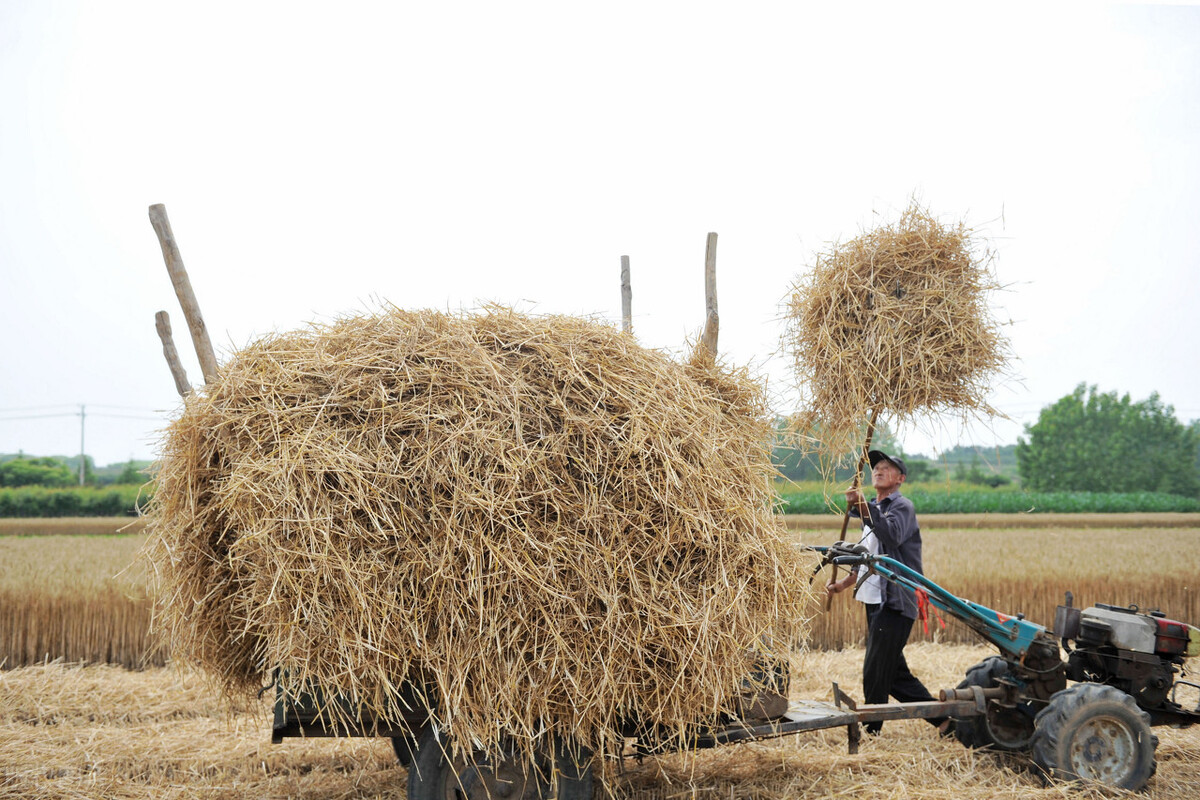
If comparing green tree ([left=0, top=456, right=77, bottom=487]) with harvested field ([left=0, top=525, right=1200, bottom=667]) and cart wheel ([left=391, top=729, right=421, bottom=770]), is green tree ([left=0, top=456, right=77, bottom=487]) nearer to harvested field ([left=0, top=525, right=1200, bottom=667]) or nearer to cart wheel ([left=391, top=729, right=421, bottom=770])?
harvested field ([left=0, top=525, right=1200, bottom=667])

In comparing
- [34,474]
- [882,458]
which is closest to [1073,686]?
[882,458]

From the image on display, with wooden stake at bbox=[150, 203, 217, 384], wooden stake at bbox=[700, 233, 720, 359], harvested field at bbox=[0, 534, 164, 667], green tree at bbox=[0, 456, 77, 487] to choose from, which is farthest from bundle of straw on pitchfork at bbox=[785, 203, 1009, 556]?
green tree at bbox=[0, 456, 77, 487]

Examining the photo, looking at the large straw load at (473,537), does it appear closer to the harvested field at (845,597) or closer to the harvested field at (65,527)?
the harvested field at (845,597)

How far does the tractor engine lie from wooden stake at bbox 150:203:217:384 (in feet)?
17.6

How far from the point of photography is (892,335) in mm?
4742

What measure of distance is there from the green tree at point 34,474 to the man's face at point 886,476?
24.9m

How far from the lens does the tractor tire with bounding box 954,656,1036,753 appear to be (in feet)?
15.2

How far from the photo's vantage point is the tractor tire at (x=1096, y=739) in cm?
419

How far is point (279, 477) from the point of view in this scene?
322 cm

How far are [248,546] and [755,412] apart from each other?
2.68 m

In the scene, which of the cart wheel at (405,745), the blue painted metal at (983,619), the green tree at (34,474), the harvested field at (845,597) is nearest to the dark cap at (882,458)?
the blue painted metal at (983,619)

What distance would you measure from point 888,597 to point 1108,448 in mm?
35406

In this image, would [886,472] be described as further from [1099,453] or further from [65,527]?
[1099,453]

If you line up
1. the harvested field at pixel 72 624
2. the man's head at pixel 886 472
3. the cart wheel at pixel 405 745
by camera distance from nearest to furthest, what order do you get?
1. the cart wheel at pixel 405 745
2. the man's head at pixel 886 472
3. the harvested field at pixel 72 624
